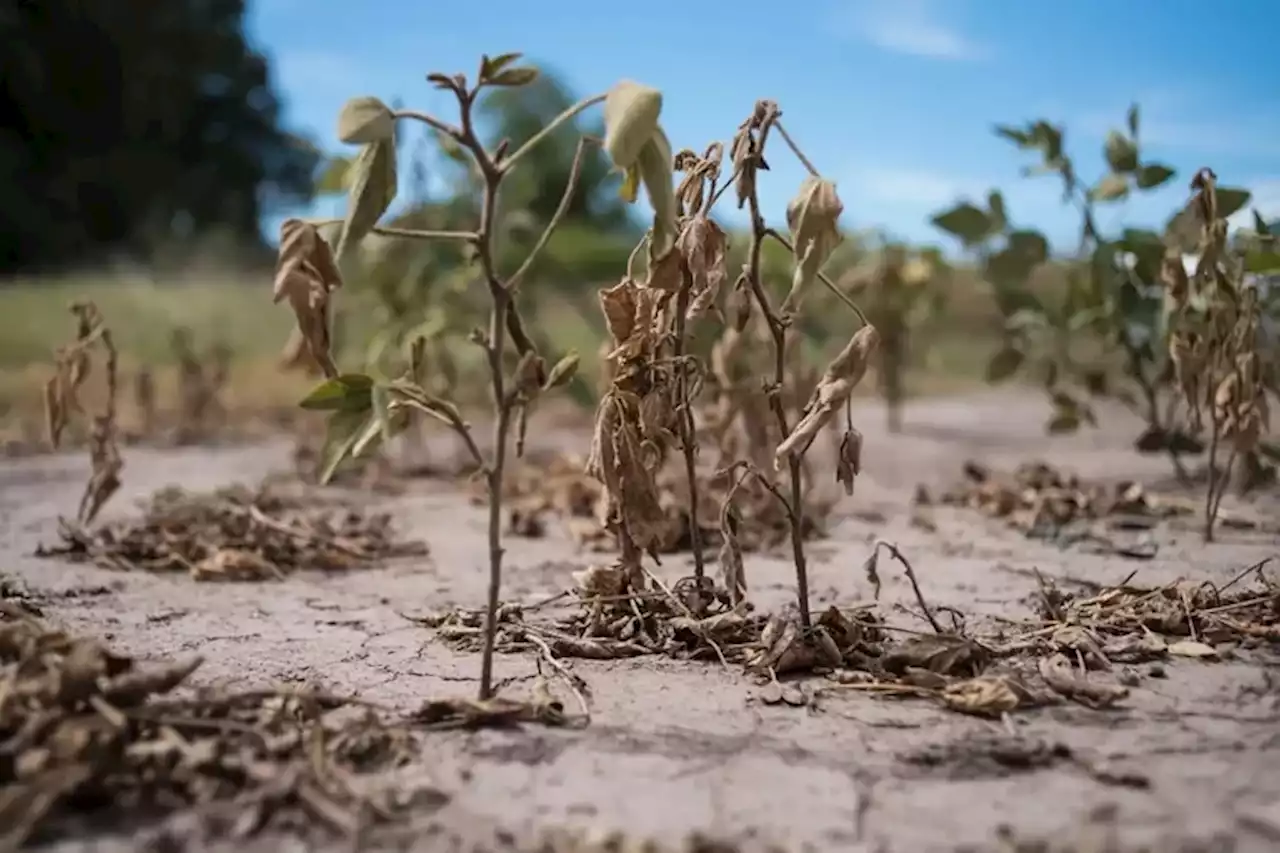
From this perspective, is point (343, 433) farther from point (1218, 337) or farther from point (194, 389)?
point (194, 389)

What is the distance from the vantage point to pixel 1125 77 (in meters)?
2.69

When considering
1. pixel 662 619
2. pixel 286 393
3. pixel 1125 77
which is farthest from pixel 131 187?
pixel 662 619

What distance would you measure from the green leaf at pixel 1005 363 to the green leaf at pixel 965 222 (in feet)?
1.12

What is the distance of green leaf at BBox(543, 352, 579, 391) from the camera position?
41.3 inches

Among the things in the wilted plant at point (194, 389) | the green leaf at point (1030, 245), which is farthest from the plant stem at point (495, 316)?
the wilted plant at point (194, 389)

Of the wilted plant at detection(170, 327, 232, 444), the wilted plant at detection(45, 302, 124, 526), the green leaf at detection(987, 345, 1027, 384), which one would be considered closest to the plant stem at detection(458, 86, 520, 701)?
the wilted plant at detection(45, 302, 124, 526)

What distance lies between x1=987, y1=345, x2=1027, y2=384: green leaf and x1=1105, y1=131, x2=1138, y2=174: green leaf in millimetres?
546

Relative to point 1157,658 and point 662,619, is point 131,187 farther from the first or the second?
point 1157,658

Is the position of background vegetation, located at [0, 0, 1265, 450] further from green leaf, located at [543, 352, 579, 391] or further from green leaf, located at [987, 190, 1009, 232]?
green leaf, located at [543, 352, 579, 391]

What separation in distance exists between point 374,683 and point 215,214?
4.00 meters

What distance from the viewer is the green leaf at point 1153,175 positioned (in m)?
2.04

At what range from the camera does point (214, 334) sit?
4453mm

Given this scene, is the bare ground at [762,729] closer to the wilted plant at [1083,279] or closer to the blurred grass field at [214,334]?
the wilted plant at [1083,279]

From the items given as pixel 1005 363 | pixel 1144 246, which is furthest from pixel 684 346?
pixel 1005 363
